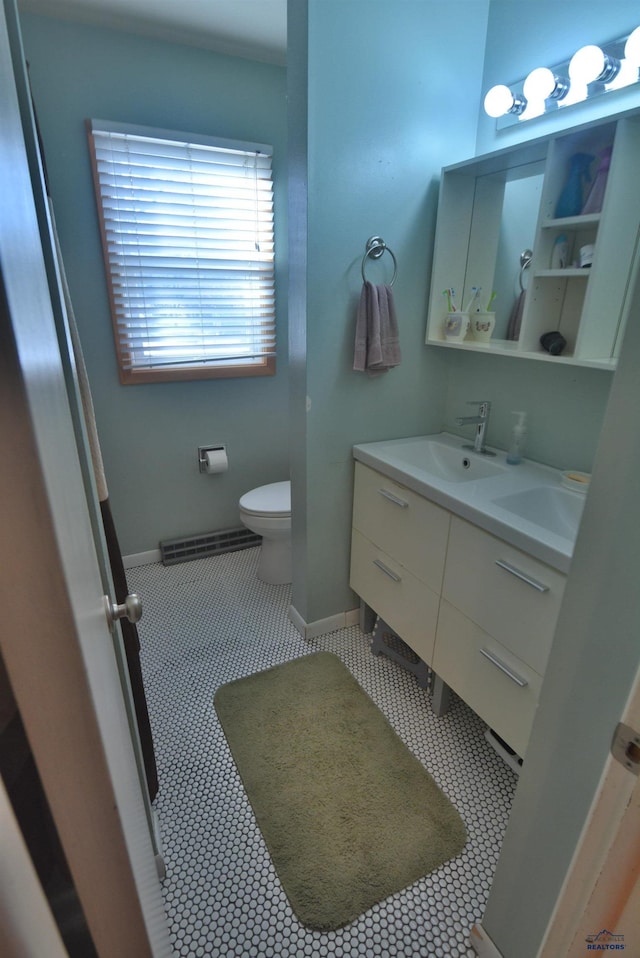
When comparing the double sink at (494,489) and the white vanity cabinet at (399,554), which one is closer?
the double sink at (494,489)

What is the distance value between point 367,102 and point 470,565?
158 cm

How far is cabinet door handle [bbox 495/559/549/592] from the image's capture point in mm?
1199

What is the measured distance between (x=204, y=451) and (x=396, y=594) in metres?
1.40

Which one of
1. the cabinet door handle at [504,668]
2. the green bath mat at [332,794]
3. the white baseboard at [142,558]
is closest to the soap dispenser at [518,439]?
the cabinet door handle at [504,668]

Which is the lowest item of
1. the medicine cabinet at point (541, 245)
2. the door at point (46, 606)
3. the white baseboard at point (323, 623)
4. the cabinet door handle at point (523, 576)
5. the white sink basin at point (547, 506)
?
the white baseboard at point (323, 623)

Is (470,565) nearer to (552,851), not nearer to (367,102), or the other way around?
(552,851)

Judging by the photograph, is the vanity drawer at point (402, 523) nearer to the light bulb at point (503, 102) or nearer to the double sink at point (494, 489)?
the double sink at point (494, 489)

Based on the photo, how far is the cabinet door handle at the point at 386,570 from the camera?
5.89 feet

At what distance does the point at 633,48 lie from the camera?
1289 millimetres

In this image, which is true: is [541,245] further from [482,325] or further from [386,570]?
[386,570]

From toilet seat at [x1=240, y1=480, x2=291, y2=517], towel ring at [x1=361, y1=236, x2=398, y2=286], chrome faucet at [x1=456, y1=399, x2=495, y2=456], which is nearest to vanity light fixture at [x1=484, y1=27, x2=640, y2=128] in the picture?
towel ring at [x1=361, y1=236, x2=398, y2=286]

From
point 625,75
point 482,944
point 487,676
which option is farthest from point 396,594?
point 625,75

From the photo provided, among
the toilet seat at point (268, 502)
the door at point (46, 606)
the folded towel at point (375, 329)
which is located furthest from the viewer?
the toilet seat at point (268, 502)

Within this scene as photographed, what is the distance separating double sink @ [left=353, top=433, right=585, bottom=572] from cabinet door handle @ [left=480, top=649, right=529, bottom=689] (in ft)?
1.22
